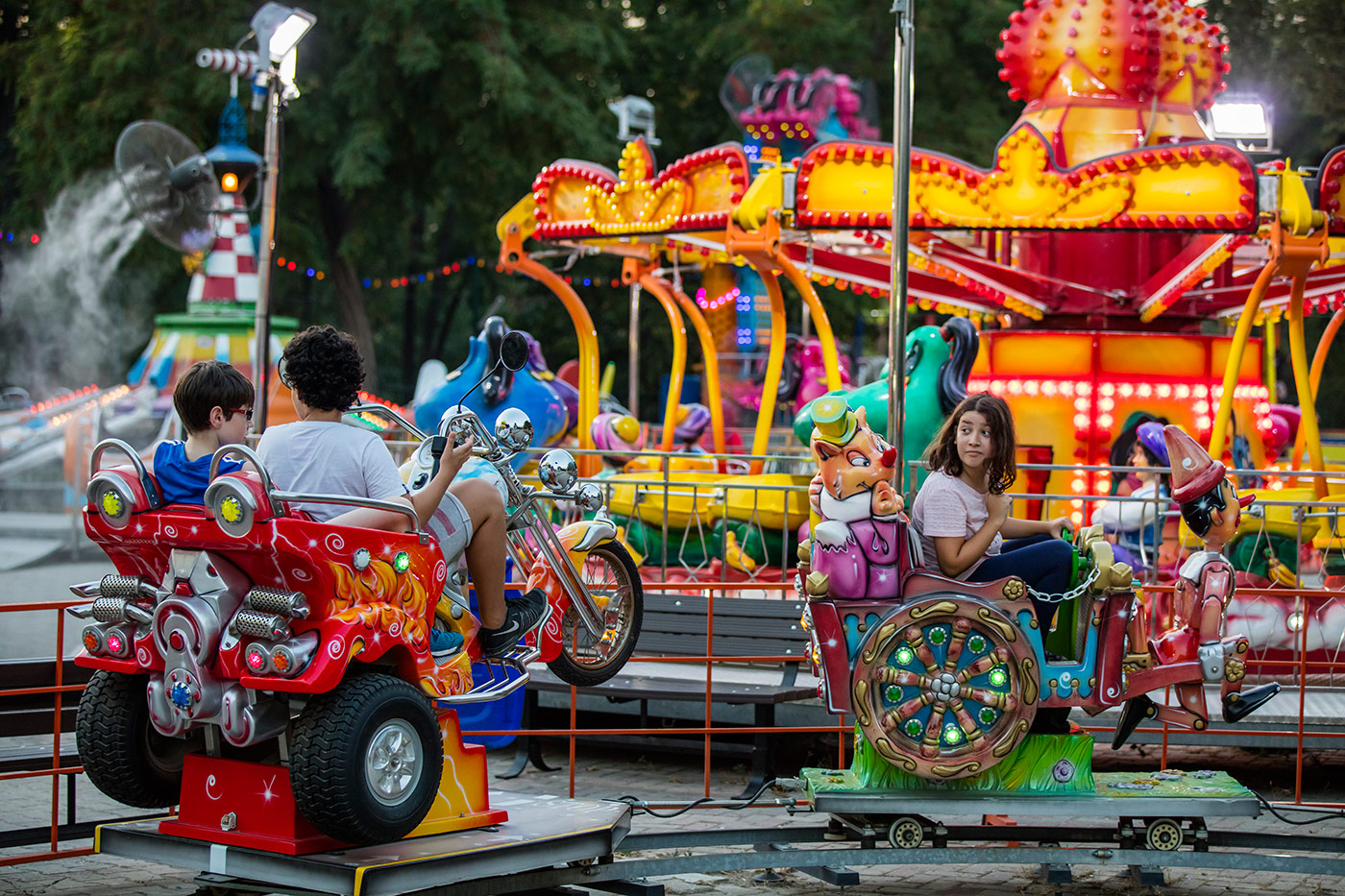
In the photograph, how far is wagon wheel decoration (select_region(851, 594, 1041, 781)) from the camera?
516 centimetres

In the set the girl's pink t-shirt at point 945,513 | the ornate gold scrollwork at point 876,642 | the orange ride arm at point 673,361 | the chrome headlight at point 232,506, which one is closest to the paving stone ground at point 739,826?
the ornate gold scrollwork at point 876,642

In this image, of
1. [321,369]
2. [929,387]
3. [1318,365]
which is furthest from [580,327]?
[321,369]

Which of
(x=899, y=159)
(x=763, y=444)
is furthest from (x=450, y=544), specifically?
(x=763, y=444)

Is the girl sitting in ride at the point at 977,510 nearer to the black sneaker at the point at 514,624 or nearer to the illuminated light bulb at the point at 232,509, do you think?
the black sneaker at the point at 514,624

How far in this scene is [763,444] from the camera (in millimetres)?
11164

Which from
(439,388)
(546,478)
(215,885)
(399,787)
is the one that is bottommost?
(215,885)

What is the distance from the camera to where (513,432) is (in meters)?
5.26

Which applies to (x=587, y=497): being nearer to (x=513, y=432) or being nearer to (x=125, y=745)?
(x=513, y=432)

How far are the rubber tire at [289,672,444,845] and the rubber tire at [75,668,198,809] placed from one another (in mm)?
634

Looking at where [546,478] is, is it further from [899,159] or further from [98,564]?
[98,564]

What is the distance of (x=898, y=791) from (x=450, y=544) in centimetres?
175

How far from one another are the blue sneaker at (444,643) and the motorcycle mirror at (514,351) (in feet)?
2.85

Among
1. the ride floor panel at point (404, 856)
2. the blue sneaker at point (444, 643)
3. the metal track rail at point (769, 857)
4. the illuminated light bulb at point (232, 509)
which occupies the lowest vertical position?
the metal track rail at point (769, 857)

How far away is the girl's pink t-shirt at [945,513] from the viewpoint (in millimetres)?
5277
